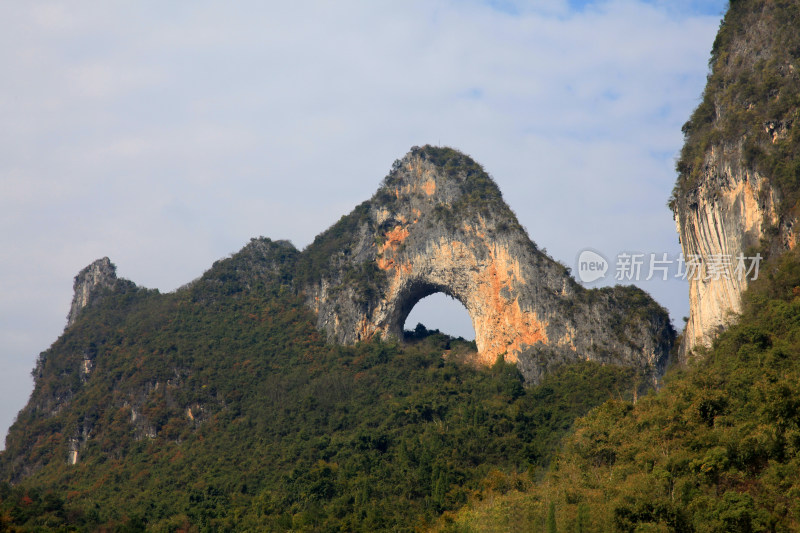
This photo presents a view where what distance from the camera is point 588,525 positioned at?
2336cm

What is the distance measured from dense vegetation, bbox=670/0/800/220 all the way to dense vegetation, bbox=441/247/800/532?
4336 millimetres

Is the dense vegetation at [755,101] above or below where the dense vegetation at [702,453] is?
above

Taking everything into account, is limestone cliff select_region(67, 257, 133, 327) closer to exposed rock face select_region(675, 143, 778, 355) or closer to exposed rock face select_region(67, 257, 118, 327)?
exposed rock face select_region(67, 257, 118, 327)

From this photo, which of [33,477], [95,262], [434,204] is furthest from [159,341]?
[434,204]

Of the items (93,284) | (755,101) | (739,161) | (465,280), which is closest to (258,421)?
(465,280)

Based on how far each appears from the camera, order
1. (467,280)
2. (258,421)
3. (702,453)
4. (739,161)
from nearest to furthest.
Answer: (702,453) < (739,161) < (258,421) < (467,280)

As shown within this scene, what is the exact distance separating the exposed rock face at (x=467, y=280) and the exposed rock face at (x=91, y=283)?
17714 millimetres

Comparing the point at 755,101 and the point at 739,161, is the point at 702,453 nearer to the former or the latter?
the point at 739,161

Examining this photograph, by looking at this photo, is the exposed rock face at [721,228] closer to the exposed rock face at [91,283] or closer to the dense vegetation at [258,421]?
the dense vegetation at [258,421]

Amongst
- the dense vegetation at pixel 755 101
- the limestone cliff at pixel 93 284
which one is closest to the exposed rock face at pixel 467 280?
the dense vegetation at pixel 755 101

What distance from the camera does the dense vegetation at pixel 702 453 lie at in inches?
868

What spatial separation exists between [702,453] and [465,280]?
24.7 m

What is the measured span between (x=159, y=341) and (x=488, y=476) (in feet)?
85.3

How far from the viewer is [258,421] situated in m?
45.3
